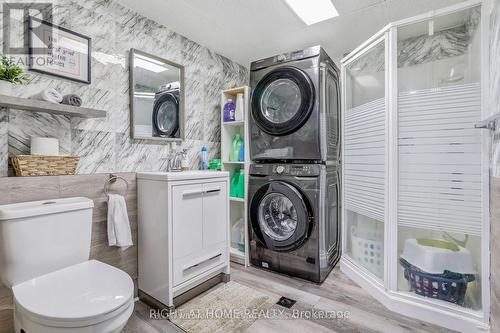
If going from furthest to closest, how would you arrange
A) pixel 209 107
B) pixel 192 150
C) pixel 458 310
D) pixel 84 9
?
pixel 209 107
pixel 192 150
pixel 84 9
pixel 458 310

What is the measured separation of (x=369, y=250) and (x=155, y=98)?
2.33m

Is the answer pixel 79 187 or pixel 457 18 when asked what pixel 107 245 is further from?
pixel 457 18

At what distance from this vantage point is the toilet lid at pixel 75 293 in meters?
0.97

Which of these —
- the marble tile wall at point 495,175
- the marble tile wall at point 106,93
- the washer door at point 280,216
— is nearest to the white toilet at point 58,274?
the marble tile wall at point 106,93

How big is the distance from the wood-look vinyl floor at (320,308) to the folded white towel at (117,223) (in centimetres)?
54

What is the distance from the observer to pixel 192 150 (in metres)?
2.53

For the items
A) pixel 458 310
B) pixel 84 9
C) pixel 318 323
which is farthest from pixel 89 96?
pixel 458 310

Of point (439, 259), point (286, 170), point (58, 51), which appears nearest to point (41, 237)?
point (58, 51)

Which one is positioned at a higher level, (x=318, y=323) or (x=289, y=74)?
(x=289, y=74)

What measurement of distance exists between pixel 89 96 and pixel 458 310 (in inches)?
114

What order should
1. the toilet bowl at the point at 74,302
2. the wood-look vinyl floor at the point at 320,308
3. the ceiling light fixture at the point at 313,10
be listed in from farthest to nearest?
the ceiling light fixture at the point at 313,10
the wood-look vinyl floor at the point at 320,308
the toilet bowl at the point at 74,302

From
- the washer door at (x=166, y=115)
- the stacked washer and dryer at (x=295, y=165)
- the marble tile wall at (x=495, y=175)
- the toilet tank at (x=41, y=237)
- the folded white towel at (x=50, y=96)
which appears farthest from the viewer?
the washer door at (x=166, y=115)

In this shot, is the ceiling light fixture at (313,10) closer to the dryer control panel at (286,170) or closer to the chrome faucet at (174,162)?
the dryer control panel at (286,170)

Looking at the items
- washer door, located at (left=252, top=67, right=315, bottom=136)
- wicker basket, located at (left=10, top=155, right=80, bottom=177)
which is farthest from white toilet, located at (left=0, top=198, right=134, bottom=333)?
washer door, located at (left=252, top=67, right=315, bottom=136)
